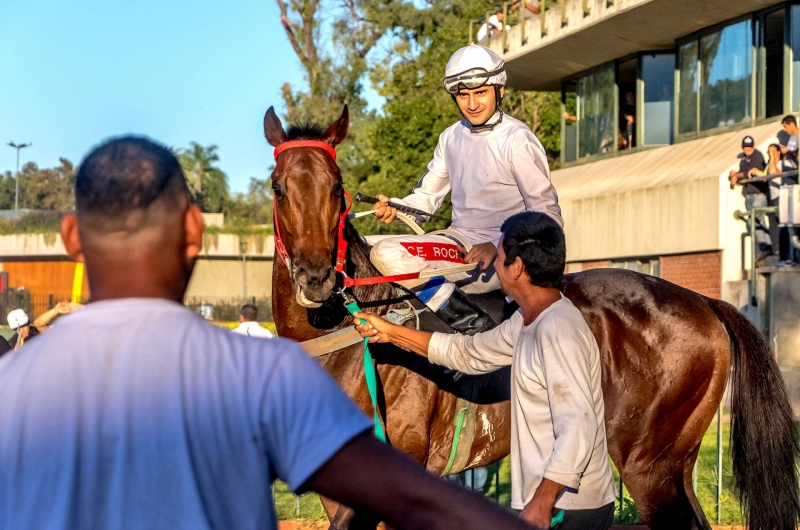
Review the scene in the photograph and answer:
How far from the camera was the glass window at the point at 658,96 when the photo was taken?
22.6 meters

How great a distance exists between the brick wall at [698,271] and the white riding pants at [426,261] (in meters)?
13.3

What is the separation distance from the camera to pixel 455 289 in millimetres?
5605

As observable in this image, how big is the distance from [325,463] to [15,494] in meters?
0.49

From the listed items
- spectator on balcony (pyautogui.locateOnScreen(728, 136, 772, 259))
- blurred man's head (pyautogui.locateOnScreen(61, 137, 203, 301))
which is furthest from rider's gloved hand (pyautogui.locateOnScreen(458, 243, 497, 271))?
spectator on balcony (pyautogui.locateOnScreen(728, 136, 772, 259))

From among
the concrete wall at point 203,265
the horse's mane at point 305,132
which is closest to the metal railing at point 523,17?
the concrete wall at point 203,265

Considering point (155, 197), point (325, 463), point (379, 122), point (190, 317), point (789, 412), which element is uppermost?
point (379, 122)

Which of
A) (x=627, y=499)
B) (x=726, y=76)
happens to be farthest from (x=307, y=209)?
(x=726, y=76)

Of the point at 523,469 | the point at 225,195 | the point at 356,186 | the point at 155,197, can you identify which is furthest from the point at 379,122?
the point at 225,195

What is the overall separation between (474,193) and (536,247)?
1855mm

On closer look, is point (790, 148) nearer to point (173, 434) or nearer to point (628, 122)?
point (628, 122)

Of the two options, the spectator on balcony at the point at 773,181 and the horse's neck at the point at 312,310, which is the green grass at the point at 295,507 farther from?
the spectator on balcony at the point at 773,181

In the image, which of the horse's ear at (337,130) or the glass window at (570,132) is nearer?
the horse's ear at (337,130)

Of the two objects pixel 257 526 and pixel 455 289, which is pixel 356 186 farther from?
pixel 257 526

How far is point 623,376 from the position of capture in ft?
19.2
